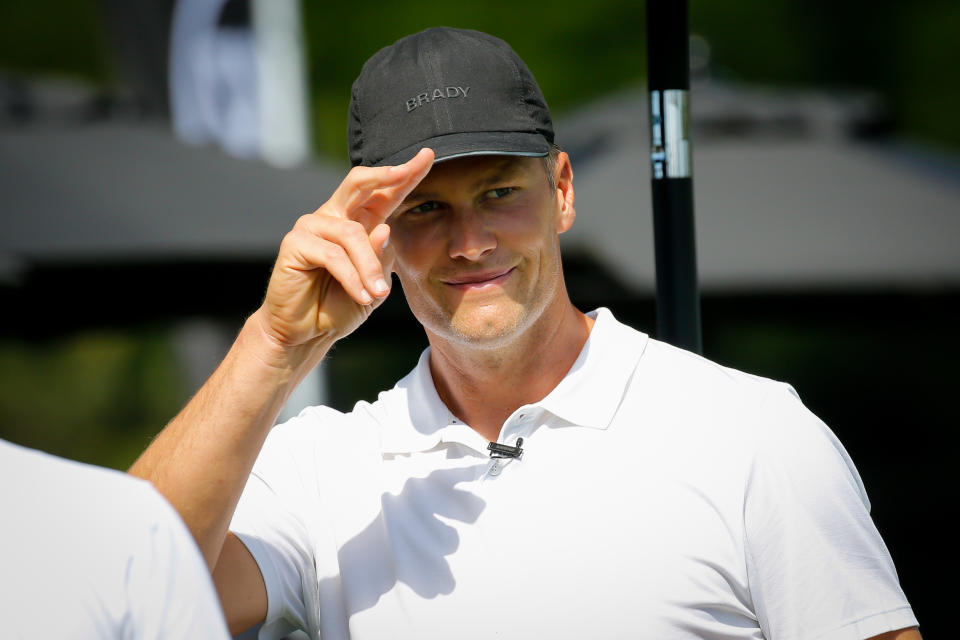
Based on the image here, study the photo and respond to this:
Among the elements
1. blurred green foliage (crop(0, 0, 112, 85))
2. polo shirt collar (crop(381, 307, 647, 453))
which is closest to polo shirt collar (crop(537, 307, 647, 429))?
polo shirt collar (crop(381, 307, 647, 453))

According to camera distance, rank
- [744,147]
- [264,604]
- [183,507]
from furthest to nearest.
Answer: [744,147], [264,604], [183,507]

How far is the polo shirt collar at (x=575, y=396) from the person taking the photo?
177cm

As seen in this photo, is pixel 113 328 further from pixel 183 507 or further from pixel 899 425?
pixel 899 425

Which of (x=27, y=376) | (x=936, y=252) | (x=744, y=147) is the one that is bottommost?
(x=27, y=376)

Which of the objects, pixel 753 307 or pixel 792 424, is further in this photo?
pixel 753 307

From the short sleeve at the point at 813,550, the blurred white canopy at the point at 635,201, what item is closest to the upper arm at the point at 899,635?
the short sleeve at the point at 813,550

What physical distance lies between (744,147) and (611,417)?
3.62 meters

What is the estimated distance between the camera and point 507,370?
1878mm

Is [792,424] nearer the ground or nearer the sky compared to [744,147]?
nearer the ground

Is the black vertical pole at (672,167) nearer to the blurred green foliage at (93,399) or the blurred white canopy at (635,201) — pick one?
the blurred white canopy at (635,201)

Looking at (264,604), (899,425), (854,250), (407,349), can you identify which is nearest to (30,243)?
(407,349)

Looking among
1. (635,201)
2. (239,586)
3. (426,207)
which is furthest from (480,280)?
(635,201)

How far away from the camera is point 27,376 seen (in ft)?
21.3

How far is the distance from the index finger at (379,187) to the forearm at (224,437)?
0.22 metres
